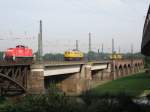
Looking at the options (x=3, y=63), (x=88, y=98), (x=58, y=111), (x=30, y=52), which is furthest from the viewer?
(x=30, y=52)

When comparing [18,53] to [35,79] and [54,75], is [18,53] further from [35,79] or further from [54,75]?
[54,75]

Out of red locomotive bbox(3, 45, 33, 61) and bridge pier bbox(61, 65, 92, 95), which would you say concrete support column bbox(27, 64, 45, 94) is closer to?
red locomotive bbox(3, 45, 33, 61)

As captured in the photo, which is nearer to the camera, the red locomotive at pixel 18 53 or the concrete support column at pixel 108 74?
the red locomotive at pixel 18 53

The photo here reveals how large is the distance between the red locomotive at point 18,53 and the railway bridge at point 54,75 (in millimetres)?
2783

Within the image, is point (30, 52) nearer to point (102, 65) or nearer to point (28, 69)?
point (28, 69)

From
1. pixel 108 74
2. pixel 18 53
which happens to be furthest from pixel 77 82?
pixel 108 74

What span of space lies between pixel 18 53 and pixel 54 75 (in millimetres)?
16630

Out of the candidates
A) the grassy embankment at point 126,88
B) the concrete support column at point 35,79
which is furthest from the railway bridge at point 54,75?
the grassy embankment at point 126,88

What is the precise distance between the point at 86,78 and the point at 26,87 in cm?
2754

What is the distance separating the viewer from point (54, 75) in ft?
214

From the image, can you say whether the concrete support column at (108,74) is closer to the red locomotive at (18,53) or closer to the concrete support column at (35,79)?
the red locomotive at (18,53)

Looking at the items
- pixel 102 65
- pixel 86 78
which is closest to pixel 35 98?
pixel 86 78

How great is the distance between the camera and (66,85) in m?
68.2

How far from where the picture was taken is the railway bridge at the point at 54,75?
4197cm
